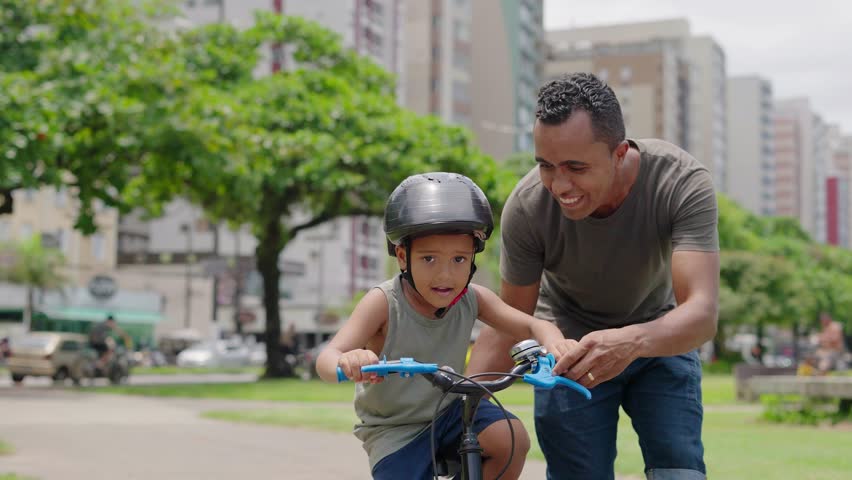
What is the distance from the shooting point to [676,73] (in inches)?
4953

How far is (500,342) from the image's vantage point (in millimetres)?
4219

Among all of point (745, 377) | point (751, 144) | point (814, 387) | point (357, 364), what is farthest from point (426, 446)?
point (751, 144)

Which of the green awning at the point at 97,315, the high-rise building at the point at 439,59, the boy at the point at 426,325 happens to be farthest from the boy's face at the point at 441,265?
the high-rise building at the point at 439,59

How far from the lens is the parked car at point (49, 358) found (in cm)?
2725

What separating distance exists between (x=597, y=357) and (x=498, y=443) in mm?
407

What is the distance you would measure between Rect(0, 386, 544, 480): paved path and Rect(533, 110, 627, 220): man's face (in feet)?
15.0

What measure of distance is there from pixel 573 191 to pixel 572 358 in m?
0.61

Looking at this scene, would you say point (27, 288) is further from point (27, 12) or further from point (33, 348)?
point (27, 12)

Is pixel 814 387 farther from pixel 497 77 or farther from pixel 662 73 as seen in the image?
pixel 662 73

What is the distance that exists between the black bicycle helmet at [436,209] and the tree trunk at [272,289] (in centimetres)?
2588

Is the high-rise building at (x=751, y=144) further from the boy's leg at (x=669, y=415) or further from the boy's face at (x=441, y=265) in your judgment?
the boy's face at (x=441, y=265)

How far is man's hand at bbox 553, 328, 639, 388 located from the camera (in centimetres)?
347

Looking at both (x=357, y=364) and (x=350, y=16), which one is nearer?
(x=357, y=364)

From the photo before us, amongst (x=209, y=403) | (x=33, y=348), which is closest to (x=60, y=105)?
(x=209, y=403)
